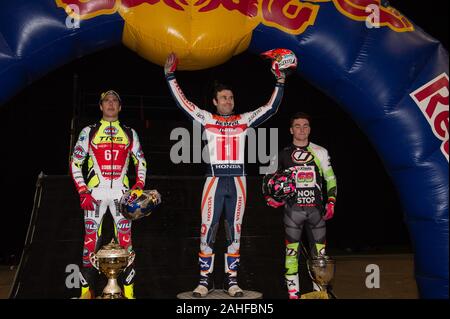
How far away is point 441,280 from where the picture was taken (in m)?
4.24

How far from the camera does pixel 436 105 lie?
4398 mm

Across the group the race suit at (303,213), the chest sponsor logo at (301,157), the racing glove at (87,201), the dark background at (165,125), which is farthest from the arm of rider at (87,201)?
the dark background at (165,125)

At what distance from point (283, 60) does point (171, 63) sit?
2.80 ft

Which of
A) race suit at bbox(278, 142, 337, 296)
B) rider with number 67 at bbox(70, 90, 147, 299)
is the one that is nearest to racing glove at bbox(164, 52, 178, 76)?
rider with number 67 at bbox(70, 90, 147, 299)

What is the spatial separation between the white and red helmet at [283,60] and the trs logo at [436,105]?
0.97 meters

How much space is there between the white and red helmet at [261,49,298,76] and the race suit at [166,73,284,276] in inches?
18.6

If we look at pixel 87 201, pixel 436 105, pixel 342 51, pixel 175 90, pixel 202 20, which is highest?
pixel 202 20

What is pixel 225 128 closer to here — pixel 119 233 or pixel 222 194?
pixel 222 194

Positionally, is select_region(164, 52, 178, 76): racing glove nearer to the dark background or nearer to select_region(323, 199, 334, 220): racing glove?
select_region(323, 199, 334, 220): racing glove

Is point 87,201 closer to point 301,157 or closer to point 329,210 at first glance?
point 301,157

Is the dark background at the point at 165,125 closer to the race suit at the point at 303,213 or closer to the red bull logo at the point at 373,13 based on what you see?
the red bull logo at the point at 373,13

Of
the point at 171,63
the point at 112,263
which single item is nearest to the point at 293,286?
the point at 112,263

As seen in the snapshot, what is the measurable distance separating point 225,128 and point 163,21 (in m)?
0.93
